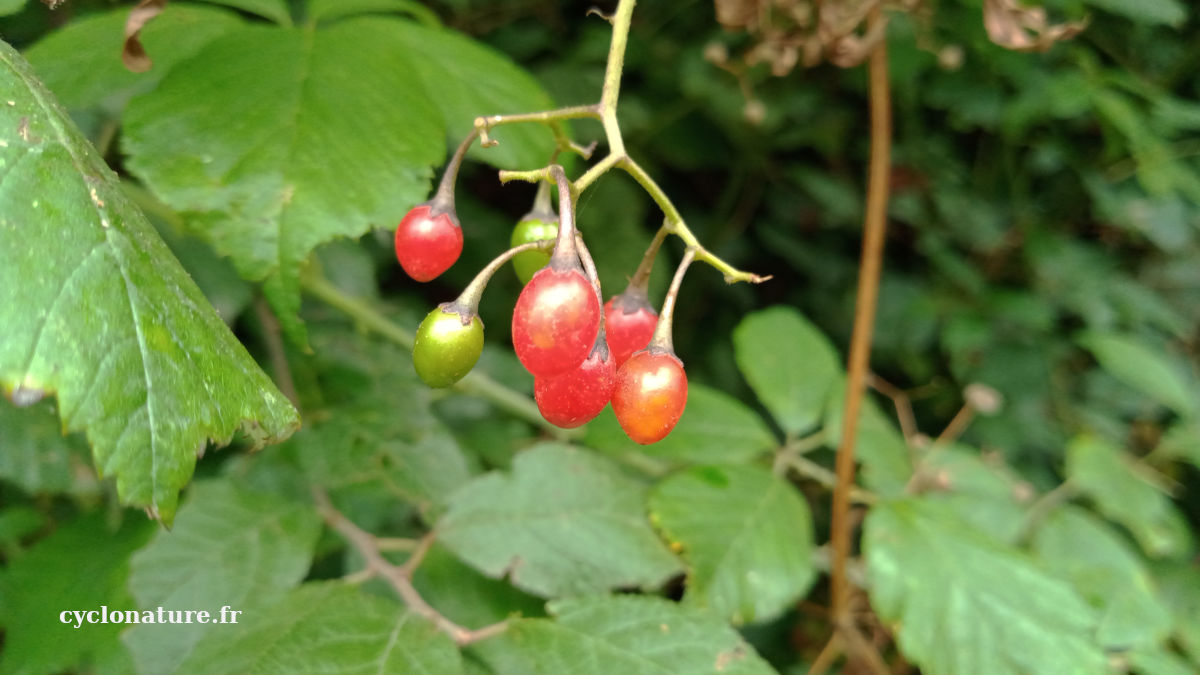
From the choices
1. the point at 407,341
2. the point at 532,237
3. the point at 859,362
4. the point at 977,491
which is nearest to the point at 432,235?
the point at 532,237

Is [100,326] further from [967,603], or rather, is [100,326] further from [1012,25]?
[1012,25]

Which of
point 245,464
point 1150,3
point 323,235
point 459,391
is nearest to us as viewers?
point 323,235

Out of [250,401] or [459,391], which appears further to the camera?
[459,391]

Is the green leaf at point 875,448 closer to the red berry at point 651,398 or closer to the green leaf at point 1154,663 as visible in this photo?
the green leaf at point 1154,663

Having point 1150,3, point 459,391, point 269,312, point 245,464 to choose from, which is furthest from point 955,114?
Answer: point 245,464

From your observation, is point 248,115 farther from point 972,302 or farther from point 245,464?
point 972,302

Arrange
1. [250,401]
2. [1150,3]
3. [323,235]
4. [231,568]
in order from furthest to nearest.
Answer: [1150,3]
[231,568]
[323,235]
[250,401]
